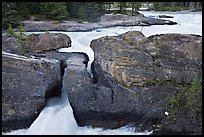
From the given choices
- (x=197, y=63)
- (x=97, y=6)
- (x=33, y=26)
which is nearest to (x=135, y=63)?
(x=197, y=63)

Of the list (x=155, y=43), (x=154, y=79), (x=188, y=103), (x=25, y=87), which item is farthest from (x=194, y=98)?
(x=25, y=87)

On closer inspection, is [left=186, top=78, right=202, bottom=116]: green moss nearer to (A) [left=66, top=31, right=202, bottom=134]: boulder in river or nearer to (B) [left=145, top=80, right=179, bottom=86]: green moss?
(A) [left=66, top=31, right=202, bottom=134]: boulder in river

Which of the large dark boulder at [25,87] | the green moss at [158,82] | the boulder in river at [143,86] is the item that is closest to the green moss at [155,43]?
the boulder in river at [143,86]

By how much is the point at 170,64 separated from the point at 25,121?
192 inches

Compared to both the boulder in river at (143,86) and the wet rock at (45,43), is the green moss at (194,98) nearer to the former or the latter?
the boulder in river at (143,86)

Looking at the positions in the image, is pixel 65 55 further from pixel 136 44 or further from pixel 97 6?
pixel 97 6

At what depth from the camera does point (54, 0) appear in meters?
21.1

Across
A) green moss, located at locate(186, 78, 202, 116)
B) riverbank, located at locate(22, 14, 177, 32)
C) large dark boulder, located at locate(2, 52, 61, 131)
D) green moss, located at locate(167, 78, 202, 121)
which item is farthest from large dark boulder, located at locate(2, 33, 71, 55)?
green moss, located at locate(186, 78, 202, 116)

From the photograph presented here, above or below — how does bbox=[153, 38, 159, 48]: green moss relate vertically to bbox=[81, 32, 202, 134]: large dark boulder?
above

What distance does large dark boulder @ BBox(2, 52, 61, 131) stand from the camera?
30.0 ft

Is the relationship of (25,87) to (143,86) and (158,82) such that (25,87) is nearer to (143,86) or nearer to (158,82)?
(143,86)

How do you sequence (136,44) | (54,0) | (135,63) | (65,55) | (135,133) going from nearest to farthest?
(135,133), (135,63), (136,44), (65,55), (54,0)

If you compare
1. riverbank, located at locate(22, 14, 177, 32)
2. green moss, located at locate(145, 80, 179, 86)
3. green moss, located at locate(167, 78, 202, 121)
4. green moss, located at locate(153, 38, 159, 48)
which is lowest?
green moss, located at locate(167, 78, 202, 121)

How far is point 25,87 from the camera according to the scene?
9727 mm
